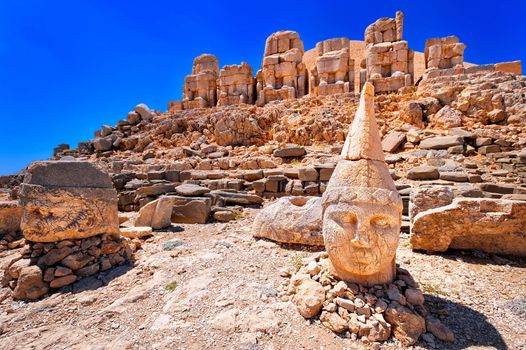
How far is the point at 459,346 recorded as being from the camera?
256cm


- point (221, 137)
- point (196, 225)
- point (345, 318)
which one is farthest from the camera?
point (221, 137)

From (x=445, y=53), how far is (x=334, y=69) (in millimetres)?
5310

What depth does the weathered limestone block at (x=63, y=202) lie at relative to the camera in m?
4.06

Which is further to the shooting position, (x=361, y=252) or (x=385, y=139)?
(x=385, y=139)

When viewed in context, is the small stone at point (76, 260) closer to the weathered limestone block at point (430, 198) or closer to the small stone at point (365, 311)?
the small stone at point (365, 311)

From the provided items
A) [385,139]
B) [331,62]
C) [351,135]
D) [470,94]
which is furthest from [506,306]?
[331,62]

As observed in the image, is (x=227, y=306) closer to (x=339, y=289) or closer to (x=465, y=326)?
(x=339, y=289)

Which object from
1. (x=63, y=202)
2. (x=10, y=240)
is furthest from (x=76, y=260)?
(x=10, y=240)

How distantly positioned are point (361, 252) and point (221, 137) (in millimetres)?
11970

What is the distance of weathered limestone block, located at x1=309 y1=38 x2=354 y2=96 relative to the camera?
15.3 meters

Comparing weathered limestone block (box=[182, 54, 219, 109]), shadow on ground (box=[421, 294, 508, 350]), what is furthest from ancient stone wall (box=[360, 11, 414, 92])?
shadow on ground (box=[421, 294, 508, 350])

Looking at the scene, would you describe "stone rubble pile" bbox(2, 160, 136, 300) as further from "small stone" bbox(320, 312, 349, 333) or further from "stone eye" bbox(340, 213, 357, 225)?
"stone eye" bbox(340, 213, 357, 225)

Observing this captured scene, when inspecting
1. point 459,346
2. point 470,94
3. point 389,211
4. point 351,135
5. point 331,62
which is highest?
point 331,62

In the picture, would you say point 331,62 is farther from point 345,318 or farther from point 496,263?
point 345,318
